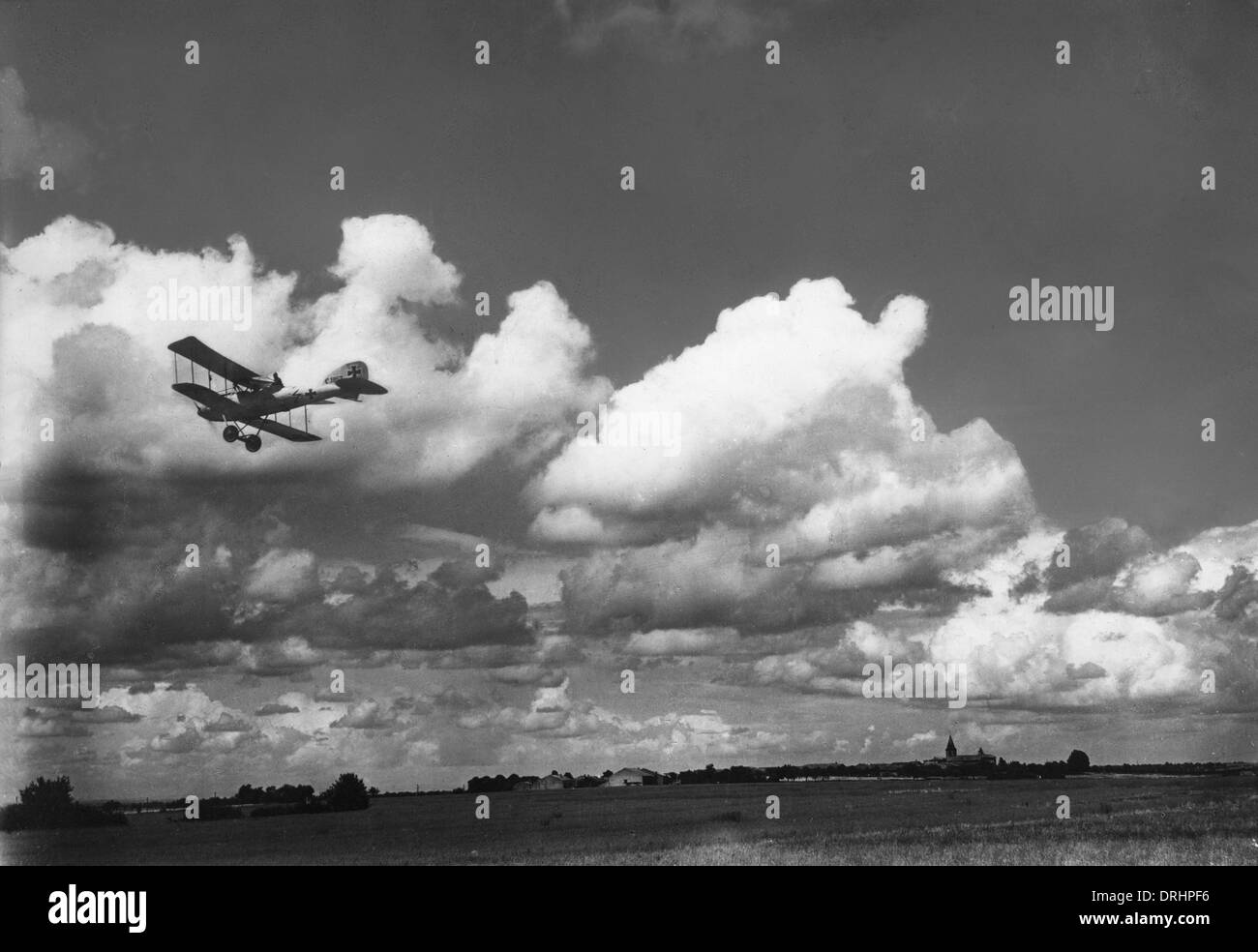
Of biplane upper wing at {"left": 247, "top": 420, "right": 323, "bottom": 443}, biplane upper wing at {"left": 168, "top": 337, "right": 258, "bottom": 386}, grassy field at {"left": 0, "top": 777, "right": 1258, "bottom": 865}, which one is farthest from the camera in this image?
biplane upper wing at {"left": 247, "top": 420, "right": 323, "bottom": 443}

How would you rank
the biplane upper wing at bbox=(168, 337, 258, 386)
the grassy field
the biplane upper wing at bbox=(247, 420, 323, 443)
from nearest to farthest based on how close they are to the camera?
1. the biplane upper wing at bbox=(168, 337, 258, 386)
2. the grassy field
3. the biplane upper wing at bbox=(247, 420, 323, 443)

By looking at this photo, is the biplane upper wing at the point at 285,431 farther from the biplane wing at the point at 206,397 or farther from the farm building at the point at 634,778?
the farm building at the point at 634,778

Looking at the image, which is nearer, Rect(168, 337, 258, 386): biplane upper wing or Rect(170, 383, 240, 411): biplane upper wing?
Rect(168, 337, 258, 386): biplane upper wing

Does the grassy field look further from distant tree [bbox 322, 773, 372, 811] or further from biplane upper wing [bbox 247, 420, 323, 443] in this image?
biplane upper wing [bbox 247, 420, 323, 443]

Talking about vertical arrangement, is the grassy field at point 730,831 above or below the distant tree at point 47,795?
below

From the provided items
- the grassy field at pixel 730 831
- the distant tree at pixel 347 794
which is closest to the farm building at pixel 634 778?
the grassy field at pixel 730 831

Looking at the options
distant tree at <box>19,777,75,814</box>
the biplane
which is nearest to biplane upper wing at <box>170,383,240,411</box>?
the biplane
